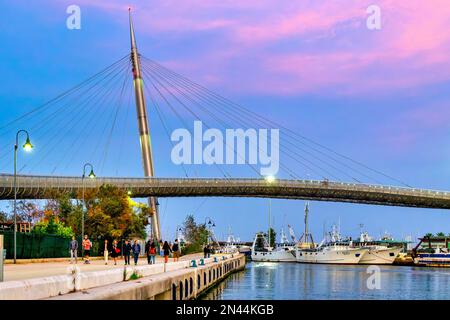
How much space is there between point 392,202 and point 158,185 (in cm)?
4983

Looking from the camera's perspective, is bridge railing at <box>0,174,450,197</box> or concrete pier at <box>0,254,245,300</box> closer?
concrete pier at <box>0,254,245,300</box>

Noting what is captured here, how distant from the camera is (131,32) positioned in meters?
129

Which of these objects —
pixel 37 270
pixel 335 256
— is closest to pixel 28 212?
pixel 335 256

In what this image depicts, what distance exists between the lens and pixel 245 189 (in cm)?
14162

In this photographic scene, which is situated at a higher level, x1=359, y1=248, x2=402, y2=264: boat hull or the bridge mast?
the bridge mast

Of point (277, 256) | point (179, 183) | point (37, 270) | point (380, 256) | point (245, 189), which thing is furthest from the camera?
point (277, 256)

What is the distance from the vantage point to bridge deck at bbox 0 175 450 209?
12103 cm

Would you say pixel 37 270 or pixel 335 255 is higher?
pixel 37 270

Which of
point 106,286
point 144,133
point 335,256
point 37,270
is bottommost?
point 335,256

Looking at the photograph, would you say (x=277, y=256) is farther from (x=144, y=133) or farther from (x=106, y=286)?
(x=106, y=286)

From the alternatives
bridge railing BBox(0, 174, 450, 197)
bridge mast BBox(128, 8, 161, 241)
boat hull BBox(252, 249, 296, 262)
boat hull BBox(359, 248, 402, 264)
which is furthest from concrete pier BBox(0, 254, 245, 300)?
boat hull BBox(252, 249, 296, 262)

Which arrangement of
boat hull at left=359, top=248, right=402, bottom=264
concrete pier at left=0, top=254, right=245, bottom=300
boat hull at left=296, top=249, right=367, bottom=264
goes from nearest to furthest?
concrete pier at left=0, top=254, right=245, bottom=300, boat hull at left=359, top=248, right=402, bottom=264, boat hull at left=296, top=249, right=367, bottom=264

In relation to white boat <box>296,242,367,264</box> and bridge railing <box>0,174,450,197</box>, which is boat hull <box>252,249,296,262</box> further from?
bridge railing <box>0,174,450,197</box>
